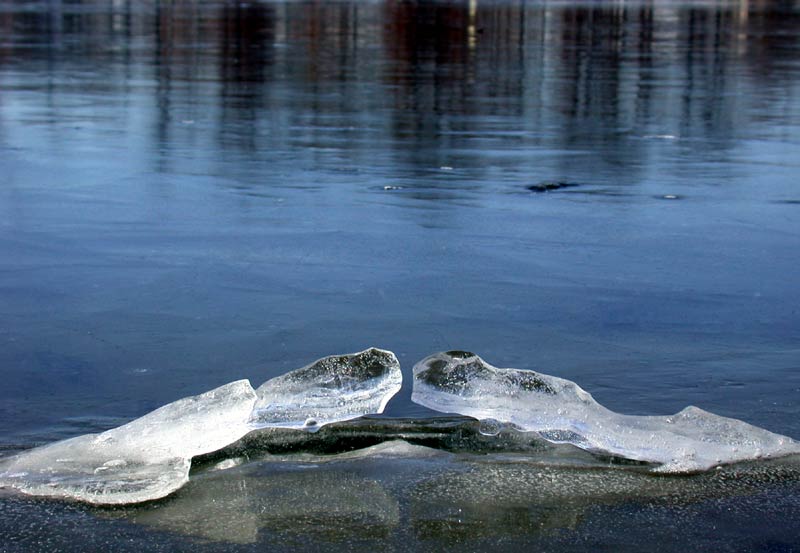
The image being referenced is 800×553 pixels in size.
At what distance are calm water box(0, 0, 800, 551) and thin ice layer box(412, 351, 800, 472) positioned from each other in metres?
0.15

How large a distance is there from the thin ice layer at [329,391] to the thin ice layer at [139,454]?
12 centimetres

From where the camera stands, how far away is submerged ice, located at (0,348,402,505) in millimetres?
3387

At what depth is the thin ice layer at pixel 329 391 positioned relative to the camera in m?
3.90

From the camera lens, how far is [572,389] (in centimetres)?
400

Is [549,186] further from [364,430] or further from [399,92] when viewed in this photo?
[399,92]

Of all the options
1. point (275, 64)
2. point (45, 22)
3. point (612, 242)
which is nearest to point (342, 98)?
point (275, 64)

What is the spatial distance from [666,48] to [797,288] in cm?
1508

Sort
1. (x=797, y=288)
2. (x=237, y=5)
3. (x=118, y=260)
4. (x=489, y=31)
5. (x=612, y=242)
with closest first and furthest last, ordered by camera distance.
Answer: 1. (x=797, y=288)
2. (x=118, y=260)
3. (x=612, y=242)
4. (x=489, y=31)
5. (x=237, y=5)

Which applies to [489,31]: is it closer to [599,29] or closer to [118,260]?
[599,29]

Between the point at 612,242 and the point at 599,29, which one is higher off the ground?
the point at 599,29

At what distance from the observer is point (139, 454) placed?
358cm

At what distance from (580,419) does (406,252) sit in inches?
95.5

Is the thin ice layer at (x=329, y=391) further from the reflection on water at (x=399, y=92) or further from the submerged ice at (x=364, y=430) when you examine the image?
the reflection on water at (x=399, y=92)

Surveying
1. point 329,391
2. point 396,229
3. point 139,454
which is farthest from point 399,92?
point 139,454
